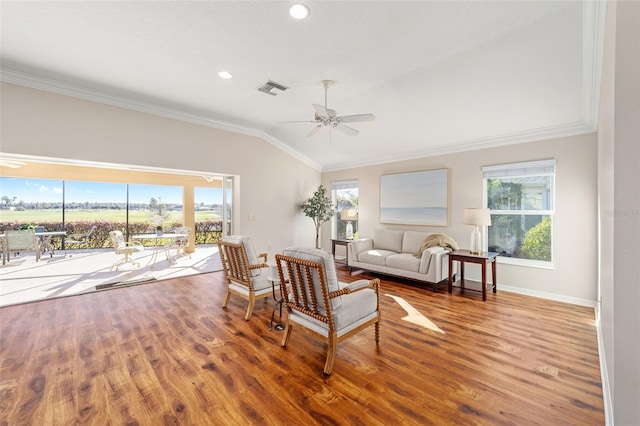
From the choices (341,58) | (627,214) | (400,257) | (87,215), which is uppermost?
(341,58)

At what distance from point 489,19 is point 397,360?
3087 millimetres

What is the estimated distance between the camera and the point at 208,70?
3.34 meters

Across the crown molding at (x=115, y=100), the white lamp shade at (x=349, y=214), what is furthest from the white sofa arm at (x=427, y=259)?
the crown molding at (x=115, y=100)

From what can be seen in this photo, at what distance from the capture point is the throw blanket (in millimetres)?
4652

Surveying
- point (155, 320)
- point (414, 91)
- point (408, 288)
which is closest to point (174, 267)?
point (155, 320)

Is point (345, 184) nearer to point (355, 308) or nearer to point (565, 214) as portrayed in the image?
point (565, 214)

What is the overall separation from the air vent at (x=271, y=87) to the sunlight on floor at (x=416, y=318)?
3.43 metres

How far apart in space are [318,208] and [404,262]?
8.57ft

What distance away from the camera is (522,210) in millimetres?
4312

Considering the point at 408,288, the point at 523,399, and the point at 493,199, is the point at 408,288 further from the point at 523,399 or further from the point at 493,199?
the point at 523,399

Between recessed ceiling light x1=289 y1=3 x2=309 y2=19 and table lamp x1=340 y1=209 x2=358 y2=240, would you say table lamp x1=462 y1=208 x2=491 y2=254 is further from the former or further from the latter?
recessed ceiling light x1=289 y1=3 x2=309 y2=19

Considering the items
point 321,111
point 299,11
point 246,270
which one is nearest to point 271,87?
Answer: point 321,111

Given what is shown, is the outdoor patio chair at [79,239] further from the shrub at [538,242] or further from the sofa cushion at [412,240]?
the shrub at [538,242]

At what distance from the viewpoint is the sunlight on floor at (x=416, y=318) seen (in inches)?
121
